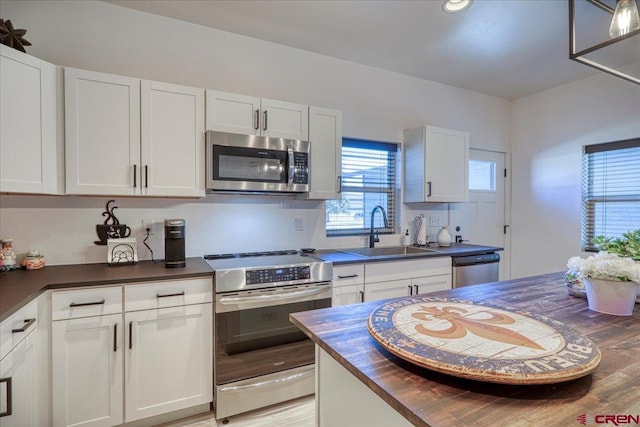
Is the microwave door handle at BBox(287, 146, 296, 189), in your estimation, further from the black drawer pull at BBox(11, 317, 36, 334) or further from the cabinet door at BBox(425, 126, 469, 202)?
the black drawer pull at BBox(11, 317, 36, 334)

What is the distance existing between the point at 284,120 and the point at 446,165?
1.85 metres

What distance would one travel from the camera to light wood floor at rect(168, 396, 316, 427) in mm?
1994

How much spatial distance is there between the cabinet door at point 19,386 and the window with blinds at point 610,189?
462cm

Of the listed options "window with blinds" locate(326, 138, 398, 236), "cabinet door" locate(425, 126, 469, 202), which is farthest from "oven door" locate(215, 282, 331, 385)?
"cabinet door" locate(425, 126, 469, 202)

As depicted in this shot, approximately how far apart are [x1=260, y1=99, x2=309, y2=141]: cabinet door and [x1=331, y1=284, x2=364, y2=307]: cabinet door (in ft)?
4.06

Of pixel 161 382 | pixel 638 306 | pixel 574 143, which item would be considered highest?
pixel 574 143

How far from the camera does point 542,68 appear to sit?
327cm

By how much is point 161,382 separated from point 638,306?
2471mm

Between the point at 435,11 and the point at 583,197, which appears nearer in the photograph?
the point at 435,11

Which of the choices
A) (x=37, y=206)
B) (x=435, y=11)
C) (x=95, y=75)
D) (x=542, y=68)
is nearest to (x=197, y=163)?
(x=95, y=75)

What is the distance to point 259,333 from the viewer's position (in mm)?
2078

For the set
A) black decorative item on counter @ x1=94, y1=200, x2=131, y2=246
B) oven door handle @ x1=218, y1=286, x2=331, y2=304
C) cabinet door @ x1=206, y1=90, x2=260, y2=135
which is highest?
cabinet door @ x1=206, y1=90, x2=260, y2=135

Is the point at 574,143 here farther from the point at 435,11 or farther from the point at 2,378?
the point at 2,378

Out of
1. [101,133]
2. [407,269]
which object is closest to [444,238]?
[407,269]
